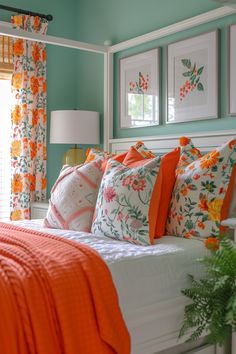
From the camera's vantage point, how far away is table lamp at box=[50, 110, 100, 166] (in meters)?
3.67

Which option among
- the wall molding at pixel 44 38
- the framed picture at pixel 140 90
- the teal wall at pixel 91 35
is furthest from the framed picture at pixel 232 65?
the wall molding at pixel 44 38

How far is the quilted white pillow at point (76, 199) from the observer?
8.02 ft

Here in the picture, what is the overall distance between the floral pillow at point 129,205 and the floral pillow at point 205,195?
7.5 inches

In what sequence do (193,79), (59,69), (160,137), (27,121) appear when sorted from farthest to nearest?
(59,69) < (27,121) < (160,137) < (193,79)

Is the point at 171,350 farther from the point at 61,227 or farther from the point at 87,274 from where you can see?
the point at 61,227

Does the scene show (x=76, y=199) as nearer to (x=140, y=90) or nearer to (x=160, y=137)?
(x=160, y=137)

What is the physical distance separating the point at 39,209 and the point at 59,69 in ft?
4.44

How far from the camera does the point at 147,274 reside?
1.81 meters

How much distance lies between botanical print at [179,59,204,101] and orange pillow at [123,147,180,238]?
2.33 ft

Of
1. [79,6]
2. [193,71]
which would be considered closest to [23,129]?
[79,6]

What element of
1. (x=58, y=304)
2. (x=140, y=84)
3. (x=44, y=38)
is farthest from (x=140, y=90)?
(x=58, y=304)

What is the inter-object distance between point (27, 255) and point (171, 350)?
794mm

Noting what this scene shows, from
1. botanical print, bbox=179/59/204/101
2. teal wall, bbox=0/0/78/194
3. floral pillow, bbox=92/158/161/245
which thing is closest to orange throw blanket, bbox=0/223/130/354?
floral pillow, bbox=92/158/161/245

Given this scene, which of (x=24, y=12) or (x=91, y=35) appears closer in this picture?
(x=24, y=12)
